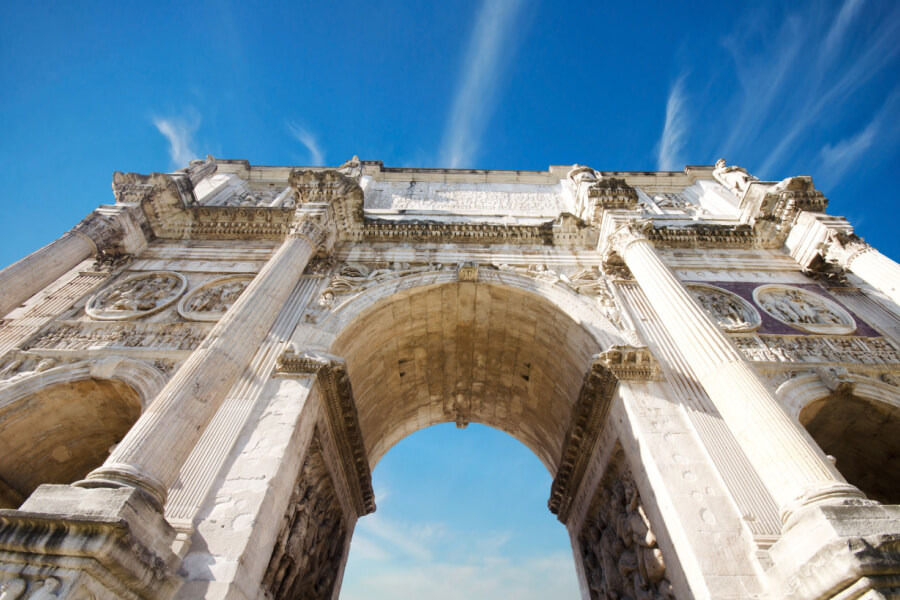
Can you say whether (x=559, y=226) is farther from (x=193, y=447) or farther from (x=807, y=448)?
(x=193, y=447)

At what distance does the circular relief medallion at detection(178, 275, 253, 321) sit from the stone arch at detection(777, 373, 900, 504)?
415 inches

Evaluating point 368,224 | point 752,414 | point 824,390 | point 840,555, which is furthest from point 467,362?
point 840,555

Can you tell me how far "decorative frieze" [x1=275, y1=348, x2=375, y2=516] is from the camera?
23.9 feet

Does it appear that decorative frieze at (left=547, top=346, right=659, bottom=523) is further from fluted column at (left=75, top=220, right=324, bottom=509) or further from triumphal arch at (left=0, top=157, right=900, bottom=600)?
fluted column at (left=75, top=220, right=324, bottom=509)

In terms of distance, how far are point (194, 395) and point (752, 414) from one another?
7.24m

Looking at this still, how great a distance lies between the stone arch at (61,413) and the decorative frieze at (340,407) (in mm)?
2266

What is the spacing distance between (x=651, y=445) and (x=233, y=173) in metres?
15.6

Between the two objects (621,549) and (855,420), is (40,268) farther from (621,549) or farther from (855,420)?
(855,420)

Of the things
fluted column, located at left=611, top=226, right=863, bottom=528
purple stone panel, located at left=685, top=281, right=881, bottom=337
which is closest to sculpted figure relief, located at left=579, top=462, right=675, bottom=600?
fluted column, located at left=611, top=226, right=863, bottom=528

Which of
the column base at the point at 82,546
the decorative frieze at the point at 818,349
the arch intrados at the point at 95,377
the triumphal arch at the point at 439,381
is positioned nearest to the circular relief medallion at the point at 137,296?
the triumphal arch at the point at 439,381

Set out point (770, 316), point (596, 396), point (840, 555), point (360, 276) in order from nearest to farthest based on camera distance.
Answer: point (840, 555) → point (596, 396) → point (770, 316) → point (360, 276)

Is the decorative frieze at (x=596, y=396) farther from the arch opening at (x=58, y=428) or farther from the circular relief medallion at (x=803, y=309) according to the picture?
the arch opening at (x=58, y=428)

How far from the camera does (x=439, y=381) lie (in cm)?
1241

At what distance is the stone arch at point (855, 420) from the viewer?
7.45 m
